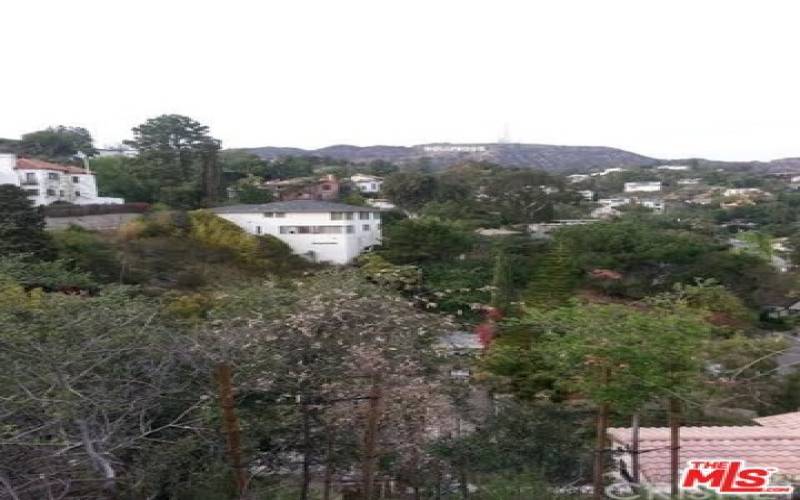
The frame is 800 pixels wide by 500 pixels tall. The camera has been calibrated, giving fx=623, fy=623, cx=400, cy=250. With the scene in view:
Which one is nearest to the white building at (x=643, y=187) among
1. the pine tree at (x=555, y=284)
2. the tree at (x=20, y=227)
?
the pine tree at (x=555, y=284)

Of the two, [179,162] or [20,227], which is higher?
[179,162]

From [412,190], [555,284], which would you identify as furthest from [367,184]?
[555,284]

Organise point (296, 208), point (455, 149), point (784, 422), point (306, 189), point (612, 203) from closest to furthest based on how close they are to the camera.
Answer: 1. point (784, 422)
2. point (296, 208)
3. point (306, 189)
4. point (612, 203)
5. point (455, 149)

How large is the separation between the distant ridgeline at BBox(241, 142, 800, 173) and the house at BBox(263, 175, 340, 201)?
5373 centimetres

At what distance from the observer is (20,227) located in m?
13.2

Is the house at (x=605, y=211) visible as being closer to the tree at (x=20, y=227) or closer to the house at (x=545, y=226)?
the house at (x=545, y=226)

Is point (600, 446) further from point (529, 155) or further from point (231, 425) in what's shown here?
point (529, 155)

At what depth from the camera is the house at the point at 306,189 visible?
2709 cm

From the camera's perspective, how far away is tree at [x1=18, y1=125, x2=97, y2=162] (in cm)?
3147

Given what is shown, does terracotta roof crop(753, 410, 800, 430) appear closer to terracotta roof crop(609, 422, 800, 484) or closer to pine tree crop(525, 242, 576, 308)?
terracotta roof crop(609, 422, 800, 484)

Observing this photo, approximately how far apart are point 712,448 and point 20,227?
13.7 m

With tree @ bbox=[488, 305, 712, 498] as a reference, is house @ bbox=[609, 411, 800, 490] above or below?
below

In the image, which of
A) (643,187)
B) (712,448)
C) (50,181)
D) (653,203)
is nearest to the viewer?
(712,448)

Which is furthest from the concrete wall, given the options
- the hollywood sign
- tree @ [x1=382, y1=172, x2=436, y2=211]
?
the hollywood sign
